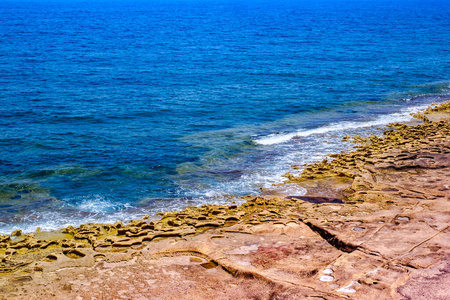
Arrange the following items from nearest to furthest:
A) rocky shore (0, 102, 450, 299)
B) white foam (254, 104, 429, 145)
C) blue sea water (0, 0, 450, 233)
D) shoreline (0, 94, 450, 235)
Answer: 1. rocky shore (0, 102, 450, 299)
2. shoreline (0, 94, 450, 235)
3. blue sea water (0, 0, 450, 233)
4. white foam (254, 104, 429, 145)

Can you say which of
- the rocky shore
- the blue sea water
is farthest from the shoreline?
the rocky shore

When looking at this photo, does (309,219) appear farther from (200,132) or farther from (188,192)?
(200,132)

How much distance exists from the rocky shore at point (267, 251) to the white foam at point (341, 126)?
9433 millimetres

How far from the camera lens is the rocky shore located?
39.0 feet

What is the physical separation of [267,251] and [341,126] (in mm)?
22017

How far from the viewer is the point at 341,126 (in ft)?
112

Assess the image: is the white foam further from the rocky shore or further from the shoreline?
the rocky shore

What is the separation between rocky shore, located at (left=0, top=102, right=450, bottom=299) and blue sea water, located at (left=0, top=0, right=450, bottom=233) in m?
3.30

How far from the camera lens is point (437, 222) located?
14.8m

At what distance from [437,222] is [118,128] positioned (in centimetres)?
2336

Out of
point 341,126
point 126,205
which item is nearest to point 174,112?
point 341,126

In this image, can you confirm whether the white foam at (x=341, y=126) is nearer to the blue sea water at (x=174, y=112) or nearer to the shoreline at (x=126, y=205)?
the blue sea water at (x=174, y=112)

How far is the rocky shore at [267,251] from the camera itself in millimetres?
11883

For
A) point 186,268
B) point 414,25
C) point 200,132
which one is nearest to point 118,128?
point 200,132
